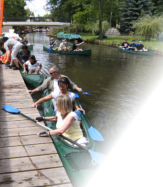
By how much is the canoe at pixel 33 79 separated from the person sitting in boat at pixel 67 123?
376 centimetres

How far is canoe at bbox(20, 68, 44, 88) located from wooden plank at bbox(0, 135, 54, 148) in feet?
12.3

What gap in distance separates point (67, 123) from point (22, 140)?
0.75m

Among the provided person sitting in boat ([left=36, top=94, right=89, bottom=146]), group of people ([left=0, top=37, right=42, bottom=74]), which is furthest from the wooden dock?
group of people ([left=0, top=37, right=42, bottom=74])

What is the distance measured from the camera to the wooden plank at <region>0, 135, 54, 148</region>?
293 centimetres

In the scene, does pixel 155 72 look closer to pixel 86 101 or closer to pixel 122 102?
pixel 122 102

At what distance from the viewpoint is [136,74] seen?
32.8ft

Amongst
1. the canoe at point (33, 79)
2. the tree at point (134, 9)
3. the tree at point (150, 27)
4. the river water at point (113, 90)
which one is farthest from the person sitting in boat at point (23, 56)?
the tree at point (134, 9)

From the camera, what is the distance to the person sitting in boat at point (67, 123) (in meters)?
2.95

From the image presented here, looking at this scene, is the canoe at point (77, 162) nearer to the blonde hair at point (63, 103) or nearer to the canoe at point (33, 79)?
the blonde hair at point (63, 103)

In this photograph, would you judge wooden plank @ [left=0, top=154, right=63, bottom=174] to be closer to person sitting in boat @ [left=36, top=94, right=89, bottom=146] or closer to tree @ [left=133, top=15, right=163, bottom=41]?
person sitting in boat @ [left=36, top=94, right=89, bottom=146]

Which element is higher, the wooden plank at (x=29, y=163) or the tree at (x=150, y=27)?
the tree at (x=150, y=27)

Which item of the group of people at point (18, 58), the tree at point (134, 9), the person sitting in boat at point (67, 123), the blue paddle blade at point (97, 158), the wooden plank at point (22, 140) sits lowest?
the blue paddle blade at point (97, 158)

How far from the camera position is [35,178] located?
7.54ft

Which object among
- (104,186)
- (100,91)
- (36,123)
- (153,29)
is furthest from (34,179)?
(153,29)
